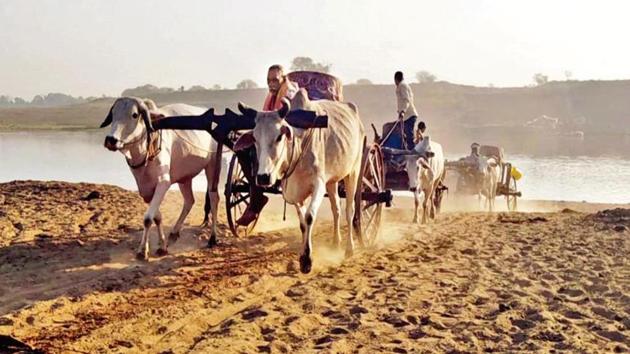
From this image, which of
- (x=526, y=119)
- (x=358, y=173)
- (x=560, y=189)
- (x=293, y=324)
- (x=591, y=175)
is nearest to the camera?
(x=293, y=324)

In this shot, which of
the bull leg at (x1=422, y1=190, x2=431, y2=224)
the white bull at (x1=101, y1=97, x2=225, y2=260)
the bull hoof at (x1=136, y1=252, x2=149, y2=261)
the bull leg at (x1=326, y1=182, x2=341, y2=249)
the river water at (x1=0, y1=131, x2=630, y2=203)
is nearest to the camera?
the white bull at (x1=101, y1=97, x2=225, y2=260)

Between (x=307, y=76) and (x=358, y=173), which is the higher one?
(x=307, y=76)

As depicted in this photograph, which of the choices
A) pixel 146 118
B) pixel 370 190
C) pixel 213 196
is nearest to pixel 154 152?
pixel 146 118

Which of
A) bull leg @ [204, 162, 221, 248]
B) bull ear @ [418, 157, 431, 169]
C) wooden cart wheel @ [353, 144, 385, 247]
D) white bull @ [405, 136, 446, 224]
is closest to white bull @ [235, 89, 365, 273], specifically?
wooden cart wheel @ [353, 144, 385, 247]

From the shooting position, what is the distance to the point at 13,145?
4688 centimetres

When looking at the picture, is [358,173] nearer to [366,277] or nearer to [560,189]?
[366,277]

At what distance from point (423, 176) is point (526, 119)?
75.7 meters

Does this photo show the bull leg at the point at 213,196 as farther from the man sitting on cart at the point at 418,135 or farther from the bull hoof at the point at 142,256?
the man sitting on cart at the point at 418,135

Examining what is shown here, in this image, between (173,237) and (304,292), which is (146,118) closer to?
(173,237)

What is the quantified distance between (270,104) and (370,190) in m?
2.53

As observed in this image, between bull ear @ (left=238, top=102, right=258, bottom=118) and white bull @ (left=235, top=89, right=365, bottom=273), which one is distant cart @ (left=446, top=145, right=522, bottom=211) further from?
bull ear @ (left=238, top=102, right=258, bottom=118)

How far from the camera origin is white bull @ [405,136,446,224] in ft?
46.8

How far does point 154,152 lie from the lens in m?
8.70

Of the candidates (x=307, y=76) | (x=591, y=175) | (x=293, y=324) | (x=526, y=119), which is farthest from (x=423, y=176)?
(x=526, y=119)
